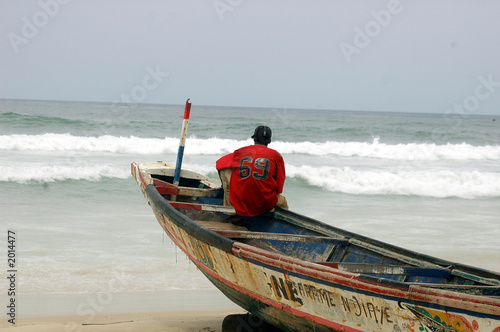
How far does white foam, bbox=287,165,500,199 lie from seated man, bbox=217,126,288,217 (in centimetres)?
889

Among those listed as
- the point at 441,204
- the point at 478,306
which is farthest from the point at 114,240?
the point at 441,204

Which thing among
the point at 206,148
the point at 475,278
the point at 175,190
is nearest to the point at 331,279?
the point at 475,278

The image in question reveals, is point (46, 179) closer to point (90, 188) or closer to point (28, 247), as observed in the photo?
point (90, 188)

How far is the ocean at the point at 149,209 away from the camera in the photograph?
6527 millimetres

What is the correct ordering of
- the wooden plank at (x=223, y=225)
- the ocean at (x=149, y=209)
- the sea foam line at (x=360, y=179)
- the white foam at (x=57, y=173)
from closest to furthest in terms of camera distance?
the wooden plank at (x=223, y=225) → the ocean at (x=149, y=209) → the white foam at (x=57, y=173) → the sea foam line at (x=360, y=179)

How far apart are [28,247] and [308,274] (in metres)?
5.01

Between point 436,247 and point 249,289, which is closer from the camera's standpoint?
point 249,289

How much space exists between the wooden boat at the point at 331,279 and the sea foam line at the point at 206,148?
578 inches

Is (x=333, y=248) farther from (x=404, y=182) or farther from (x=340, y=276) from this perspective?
(x=404, y=182)

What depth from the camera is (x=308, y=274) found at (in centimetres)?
335

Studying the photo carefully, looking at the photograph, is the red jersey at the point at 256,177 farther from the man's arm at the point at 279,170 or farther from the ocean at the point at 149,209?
the ocean at the point at 149,209

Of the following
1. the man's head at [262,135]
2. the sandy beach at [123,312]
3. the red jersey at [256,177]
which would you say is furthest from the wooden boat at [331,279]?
the man's head at [262,135]

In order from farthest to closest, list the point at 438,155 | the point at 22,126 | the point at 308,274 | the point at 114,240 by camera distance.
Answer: the point at 22,126, the point at 438,155, the point at 114,240, the point at 308,274

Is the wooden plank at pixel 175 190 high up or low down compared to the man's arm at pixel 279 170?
down
